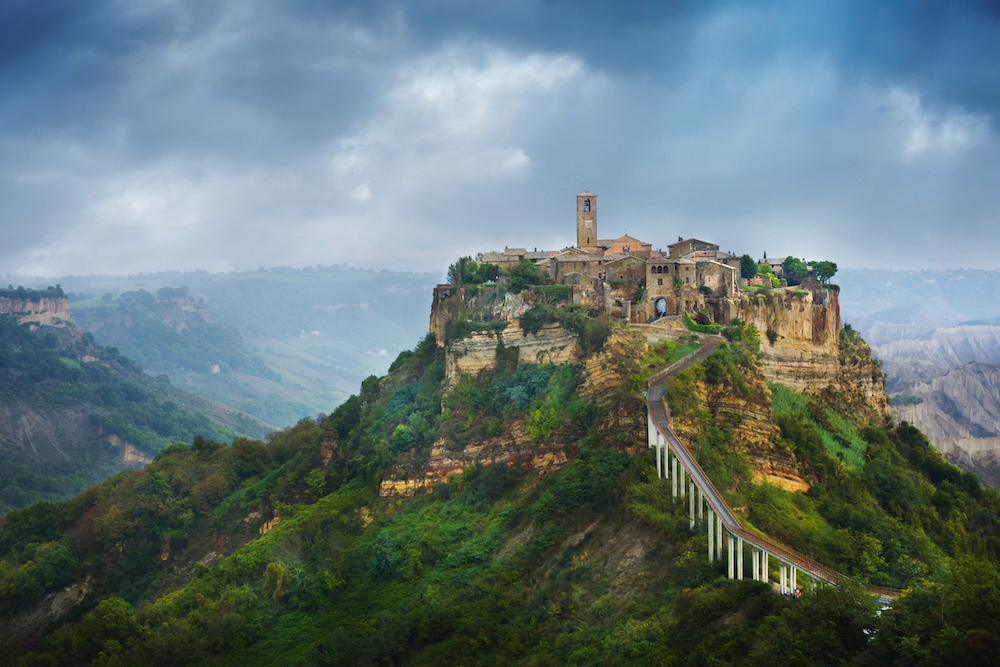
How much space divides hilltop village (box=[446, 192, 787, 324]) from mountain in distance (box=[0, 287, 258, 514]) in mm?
92830

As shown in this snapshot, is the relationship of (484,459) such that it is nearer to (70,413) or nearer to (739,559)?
(739,559)

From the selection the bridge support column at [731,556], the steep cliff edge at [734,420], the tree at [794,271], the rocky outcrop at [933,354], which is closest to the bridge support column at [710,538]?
the bridge support column at [731,556]

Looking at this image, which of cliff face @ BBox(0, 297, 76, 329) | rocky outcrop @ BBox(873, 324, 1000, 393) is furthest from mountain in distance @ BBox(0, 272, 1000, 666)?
cliff face @ BBox(0, 297, 76, 329)

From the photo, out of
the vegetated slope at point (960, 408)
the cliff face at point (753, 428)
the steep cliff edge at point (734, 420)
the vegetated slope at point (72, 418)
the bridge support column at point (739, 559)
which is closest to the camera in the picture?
the bridge support column at point (739, 559)

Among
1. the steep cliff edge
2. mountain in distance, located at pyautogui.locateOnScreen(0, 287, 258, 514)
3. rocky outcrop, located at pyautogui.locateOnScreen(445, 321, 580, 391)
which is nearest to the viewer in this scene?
the steep cliff edge

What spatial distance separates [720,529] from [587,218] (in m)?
39.8

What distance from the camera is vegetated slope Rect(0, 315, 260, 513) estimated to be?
431ft

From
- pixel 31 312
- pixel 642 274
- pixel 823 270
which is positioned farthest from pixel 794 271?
pixel 31 312

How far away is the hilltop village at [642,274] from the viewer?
193ft

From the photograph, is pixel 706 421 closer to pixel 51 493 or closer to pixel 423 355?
pixel 423 355

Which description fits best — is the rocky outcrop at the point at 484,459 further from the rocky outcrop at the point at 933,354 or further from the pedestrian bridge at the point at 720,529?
the rocky outcrop at the point at 933,354

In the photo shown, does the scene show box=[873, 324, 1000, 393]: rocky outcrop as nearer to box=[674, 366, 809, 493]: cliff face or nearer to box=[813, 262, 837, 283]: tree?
box=[813, 262, 837, 283]: tree

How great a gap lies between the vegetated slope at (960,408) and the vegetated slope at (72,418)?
402 feet

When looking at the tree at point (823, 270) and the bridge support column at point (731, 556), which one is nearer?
the bridge support column at point (731, 556)
